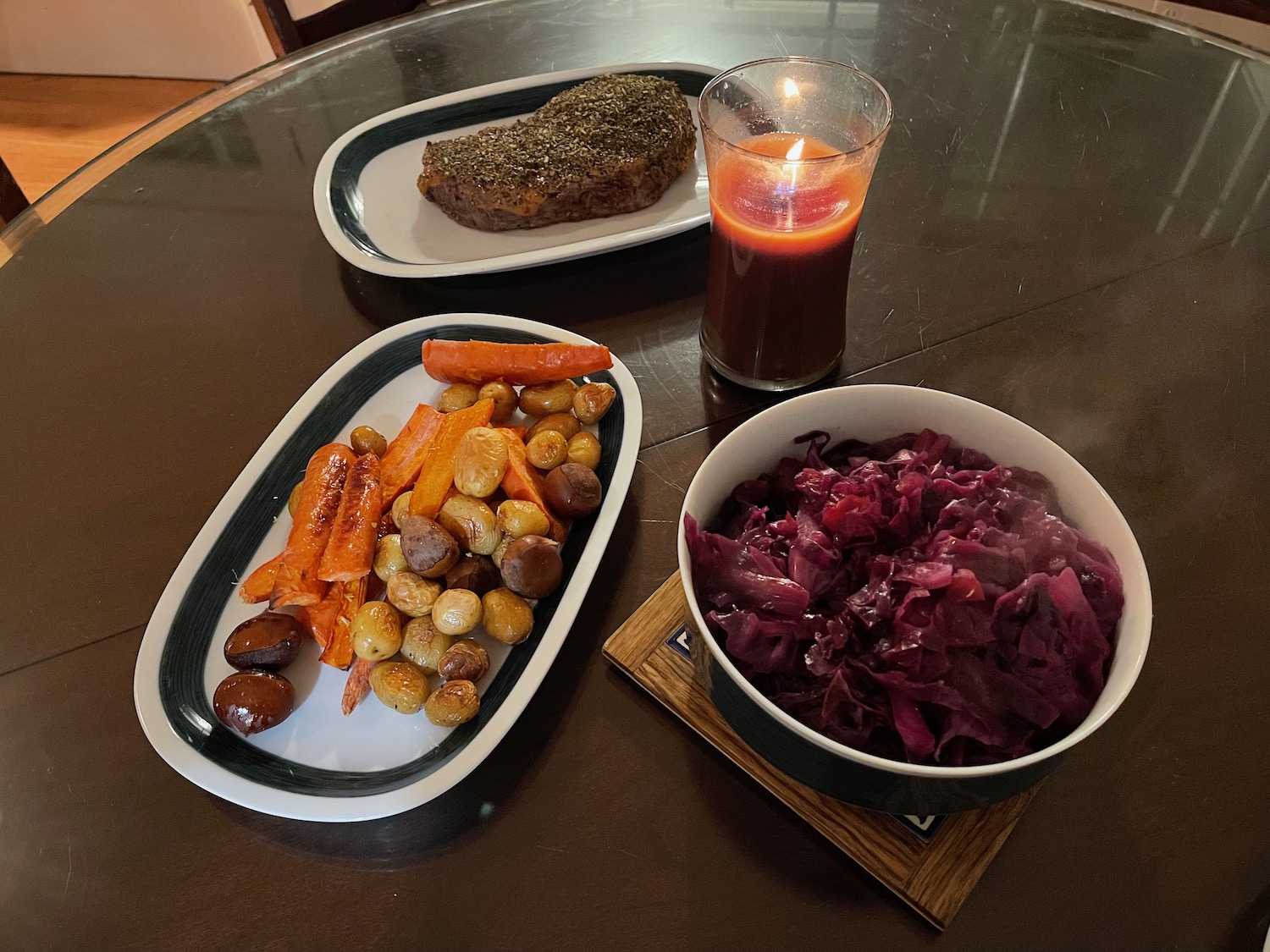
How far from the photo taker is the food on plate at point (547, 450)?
3.14ft

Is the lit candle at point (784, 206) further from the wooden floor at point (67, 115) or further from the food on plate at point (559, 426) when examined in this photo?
the wooden floor at point (67, 115)

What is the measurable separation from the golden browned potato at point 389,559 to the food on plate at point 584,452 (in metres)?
0.21

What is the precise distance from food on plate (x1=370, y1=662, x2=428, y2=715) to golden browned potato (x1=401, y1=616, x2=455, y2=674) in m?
0.01

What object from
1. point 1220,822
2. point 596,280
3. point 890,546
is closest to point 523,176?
point 596,280

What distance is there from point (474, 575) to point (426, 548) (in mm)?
57

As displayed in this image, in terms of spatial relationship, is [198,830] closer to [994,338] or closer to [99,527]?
[99,527]

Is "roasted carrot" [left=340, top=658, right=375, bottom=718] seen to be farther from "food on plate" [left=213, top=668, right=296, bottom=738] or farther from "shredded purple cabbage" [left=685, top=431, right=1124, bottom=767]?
"shredded purple cabbage" [left=685, top=431, right=1124, bottom=767]

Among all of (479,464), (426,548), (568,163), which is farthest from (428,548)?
(568,163)

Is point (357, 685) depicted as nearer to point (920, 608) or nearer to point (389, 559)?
point (389, 559)

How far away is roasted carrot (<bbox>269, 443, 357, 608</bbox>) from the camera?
2.91ft

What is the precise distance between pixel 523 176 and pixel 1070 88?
40.0 inches

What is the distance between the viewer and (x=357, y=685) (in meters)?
0.84

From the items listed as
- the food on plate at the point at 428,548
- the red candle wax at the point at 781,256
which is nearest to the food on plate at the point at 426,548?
the food on plate at the point at 428,548

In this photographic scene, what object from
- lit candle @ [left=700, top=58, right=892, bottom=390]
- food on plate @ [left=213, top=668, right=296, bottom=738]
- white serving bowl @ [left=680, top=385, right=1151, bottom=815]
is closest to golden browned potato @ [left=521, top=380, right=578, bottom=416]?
lit candle @ [left=700, top=58, right=892, bottom=390]
